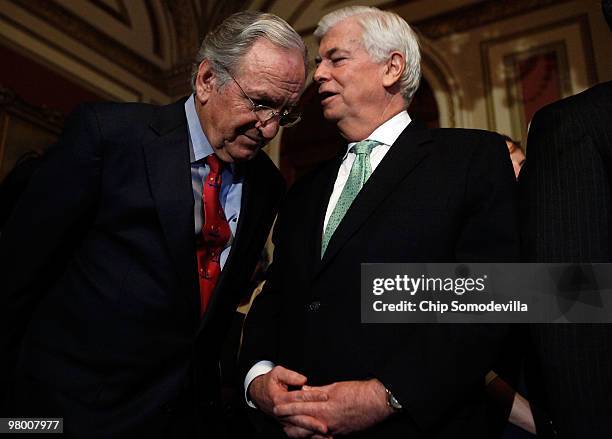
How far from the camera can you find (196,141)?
1.32m

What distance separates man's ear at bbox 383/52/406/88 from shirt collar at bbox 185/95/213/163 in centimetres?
52

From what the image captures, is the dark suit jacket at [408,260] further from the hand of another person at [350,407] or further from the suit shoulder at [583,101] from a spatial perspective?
the suit shoulder at [583,101]

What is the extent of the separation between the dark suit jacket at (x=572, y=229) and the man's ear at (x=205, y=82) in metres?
0.76

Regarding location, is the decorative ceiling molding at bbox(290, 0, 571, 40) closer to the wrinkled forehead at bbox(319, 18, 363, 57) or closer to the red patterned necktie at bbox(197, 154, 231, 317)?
the wrinkled forehead at bbox(319, 18, 363, 57)

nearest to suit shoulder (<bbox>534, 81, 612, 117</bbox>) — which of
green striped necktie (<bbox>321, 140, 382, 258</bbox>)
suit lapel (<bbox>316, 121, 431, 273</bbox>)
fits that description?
suit lapel (<bbox>316, 121, 431, 273</bbox>)

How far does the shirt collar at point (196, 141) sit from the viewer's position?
131cm

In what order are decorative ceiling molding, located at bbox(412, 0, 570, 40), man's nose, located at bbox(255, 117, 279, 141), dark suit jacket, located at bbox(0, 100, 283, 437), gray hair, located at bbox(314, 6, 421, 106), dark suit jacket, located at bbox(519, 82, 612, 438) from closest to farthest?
1. dark suit jacket, located at bbox(519, 82, 612, 438)
2. dark suit jacket, located at bbox(0, 100, 283, 437)
3. man's nose, located at bbox(255, 117, 279, 141)
4. gray hair, located at bbox(314, 6, 421, 106)
5. decorative ceiling molding, located at bbox(412, 0, 570, 40)

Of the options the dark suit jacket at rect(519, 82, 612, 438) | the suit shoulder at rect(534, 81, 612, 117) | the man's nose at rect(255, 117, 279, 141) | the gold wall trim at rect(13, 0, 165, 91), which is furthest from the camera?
the gold wall trim at rect(13, 0, 165, 91)

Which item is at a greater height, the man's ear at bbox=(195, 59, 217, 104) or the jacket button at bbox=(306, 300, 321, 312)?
the man's ear at bbox=(195, 59, 217, 104)

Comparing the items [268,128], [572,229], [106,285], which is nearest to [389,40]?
[268,128]

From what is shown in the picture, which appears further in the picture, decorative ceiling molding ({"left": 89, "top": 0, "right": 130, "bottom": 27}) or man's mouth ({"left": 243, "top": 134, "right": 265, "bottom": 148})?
decorative ceiling molding ({"left": 89, "top": 0, "right": 130, "bottom": 27})

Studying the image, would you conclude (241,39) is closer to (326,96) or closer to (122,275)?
(326,96)

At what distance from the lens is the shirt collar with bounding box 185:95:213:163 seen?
1.31 metres

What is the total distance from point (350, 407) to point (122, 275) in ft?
1.78
